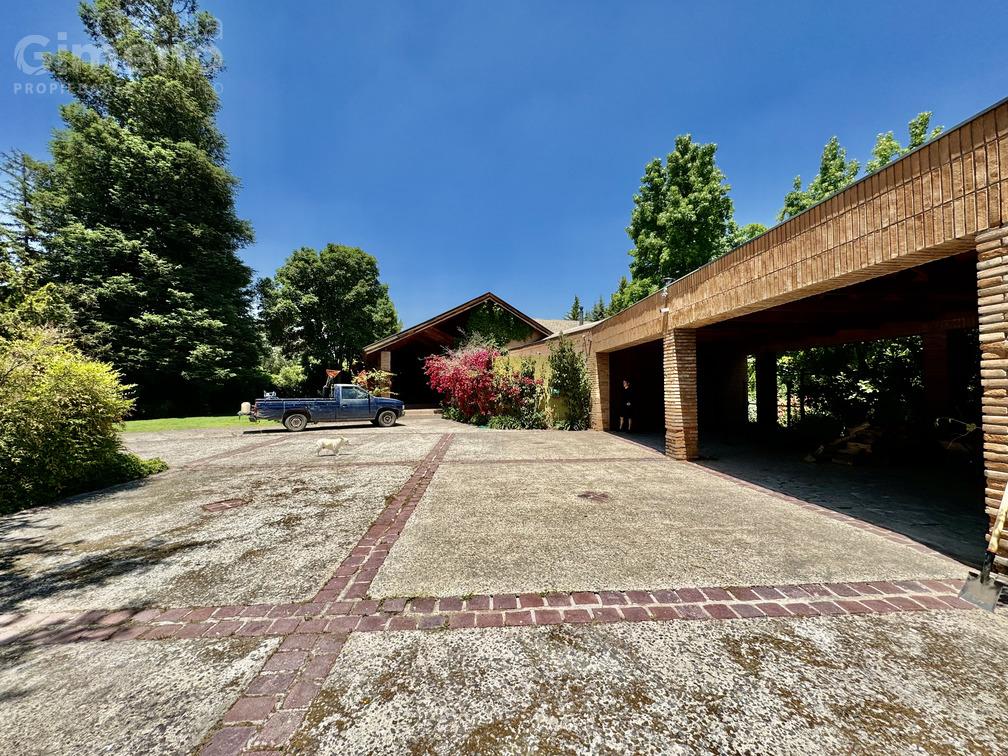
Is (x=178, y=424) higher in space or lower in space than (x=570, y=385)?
lower

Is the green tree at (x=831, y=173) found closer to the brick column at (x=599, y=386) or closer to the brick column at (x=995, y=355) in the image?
the brick column at (x=599, y=386)

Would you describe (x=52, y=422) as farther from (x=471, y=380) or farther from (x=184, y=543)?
(x=471, y=380)

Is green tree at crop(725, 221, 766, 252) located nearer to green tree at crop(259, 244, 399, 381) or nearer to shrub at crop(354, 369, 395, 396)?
shrub at crop(354, 369, 395, 396)

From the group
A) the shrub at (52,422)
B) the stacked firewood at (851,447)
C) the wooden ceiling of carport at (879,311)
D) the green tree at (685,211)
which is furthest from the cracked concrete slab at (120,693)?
the green tree at (685,211)

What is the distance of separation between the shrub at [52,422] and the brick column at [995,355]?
37.6ft

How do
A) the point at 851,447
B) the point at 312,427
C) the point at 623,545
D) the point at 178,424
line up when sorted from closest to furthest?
the point at 623,545, the point at 851,447, the point at 312,427, the point at 178,424

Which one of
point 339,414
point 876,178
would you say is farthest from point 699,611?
point 339,414

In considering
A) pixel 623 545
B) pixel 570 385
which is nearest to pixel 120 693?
pixel 623 545

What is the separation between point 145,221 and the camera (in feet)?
64.5

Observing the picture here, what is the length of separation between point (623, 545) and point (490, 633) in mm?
1807

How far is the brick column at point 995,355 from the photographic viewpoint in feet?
10.0

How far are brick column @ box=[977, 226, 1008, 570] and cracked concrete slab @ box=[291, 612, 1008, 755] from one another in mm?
1359

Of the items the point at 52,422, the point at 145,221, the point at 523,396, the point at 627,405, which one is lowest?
the point at 627,405

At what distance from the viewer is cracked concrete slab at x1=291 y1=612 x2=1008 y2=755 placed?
5.37 feet
